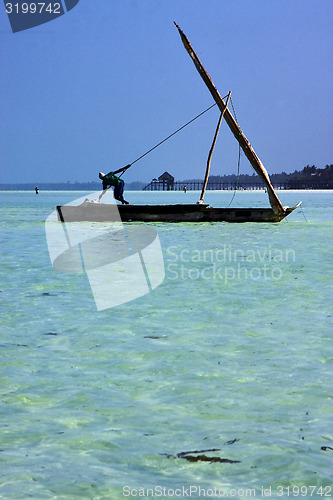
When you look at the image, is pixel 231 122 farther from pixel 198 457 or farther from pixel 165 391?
pixel 198 457

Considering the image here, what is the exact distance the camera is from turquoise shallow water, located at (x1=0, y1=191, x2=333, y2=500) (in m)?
4.07

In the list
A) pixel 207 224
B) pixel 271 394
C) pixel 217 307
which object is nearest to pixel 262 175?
pixel 207 224

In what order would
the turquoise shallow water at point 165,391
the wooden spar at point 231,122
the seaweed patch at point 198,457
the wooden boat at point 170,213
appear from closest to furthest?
the turquoise shallow water at point 165,391
the seaweed patch at point 198,457
the wooden spar at point 231,122
the wooden boat at point 170,213

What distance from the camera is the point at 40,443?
14.8ft

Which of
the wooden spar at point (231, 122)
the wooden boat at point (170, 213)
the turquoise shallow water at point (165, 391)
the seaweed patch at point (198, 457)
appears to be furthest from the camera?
the wooden boat at point (170, 213)

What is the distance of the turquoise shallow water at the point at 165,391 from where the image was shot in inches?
160

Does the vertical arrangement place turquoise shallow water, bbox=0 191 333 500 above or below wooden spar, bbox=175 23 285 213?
below

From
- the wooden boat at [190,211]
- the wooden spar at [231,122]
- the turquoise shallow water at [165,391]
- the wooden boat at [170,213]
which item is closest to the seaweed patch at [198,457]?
the turquoise shallow water at [165,391]

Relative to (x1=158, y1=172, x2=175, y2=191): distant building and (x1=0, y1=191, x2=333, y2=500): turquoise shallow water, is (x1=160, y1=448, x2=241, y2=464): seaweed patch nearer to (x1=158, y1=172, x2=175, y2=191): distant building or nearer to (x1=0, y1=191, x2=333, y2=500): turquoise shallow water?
(x1=0, y1=191, x2=333, y2=500): turquoise shallow water

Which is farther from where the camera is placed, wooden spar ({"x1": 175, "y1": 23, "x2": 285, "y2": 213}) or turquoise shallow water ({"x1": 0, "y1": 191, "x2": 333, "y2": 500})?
wooden spar ({"x1": 175, "y1": 23, "x2": 285, "y2": 213})

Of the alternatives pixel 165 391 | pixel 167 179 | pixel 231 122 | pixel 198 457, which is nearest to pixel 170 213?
pixel 231 122

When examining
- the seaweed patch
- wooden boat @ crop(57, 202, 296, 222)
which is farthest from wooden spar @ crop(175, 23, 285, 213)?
the seaweed patch

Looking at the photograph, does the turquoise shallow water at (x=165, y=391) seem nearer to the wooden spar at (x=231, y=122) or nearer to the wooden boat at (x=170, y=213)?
the wooden spar at (x=231, y=122)

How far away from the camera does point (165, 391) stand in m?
5.67
